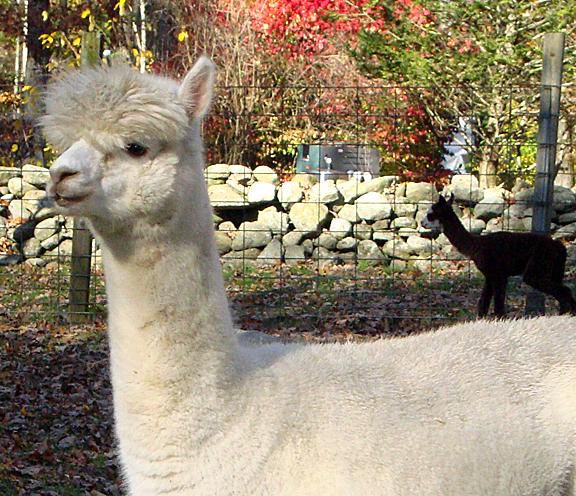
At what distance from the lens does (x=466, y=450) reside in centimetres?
287

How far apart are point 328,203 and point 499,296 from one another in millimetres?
3900

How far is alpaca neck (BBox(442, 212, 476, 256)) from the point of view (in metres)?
9.88

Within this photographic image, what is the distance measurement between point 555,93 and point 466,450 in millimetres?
6081

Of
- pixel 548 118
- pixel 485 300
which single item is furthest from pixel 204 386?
pixel 485 300

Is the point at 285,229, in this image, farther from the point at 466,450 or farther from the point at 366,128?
the point at 466,450

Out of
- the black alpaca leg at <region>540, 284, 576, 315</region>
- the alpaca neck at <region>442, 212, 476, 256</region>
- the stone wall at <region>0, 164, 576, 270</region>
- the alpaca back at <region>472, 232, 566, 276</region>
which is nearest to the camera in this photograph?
the alpaca back at <region>472, 232, 566, 276</region>

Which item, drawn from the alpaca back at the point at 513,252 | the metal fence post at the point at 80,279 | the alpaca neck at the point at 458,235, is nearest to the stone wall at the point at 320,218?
the alpaca neck at the point at 458,235

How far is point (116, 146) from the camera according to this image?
266 centimetres

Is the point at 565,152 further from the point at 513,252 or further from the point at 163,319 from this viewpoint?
the point at 163,319

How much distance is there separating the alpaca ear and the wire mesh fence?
22.5 ft

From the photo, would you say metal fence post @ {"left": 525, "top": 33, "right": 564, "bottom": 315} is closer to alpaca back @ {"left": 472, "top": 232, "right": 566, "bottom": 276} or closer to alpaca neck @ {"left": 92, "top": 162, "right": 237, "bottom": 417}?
alpaca back @ {"left": 472, "top": 232, "right": 566, "bottom": 276}

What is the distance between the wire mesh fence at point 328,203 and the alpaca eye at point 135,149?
7011mm

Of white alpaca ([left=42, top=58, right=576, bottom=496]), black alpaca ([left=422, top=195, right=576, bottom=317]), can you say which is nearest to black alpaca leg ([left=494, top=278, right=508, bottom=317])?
black alpaca ([left=422, top=195, right=576, bottom=317])

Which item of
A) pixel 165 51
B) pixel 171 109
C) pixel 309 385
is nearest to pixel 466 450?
pixel 309 385
